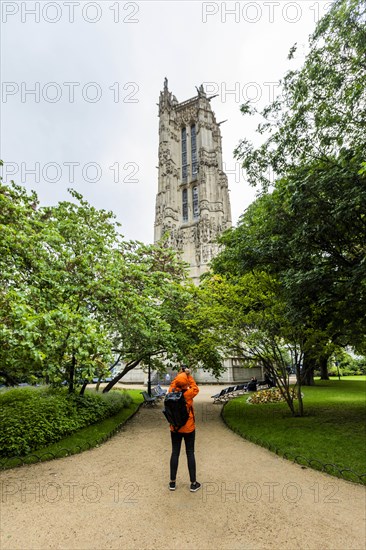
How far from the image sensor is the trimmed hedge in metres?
6.82

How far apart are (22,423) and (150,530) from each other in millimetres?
5006

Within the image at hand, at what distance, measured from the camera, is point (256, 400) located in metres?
15.1

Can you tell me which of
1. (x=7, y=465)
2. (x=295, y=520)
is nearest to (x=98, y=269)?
(x=7, y=465)

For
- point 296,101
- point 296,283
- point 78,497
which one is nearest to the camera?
point 78,497

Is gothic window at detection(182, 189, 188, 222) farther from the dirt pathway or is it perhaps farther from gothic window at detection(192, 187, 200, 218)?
the dirt pathway

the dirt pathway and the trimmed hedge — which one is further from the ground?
the trimmed hedge

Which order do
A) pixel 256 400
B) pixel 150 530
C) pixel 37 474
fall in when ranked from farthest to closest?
pixel 256 400 → pixel 37 474 → pixel 150 530

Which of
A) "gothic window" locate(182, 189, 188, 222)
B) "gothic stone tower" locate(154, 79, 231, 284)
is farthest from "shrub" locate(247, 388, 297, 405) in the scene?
"gothic window" locate(182, 189, 188, 222)

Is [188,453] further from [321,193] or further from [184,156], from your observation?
[184,156]

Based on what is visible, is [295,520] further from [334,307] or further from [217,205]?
[217,205]

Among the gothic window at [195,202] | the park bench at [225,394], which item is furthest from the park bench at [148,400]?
the gothic window at [195,202]

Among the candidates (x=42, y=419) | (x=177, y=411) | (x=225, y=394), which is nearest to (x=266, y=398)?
(x=225, y=394)

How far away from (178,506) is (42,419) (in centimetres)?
→ 501

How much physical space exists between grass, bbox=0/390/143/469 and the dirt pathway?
26 cm
